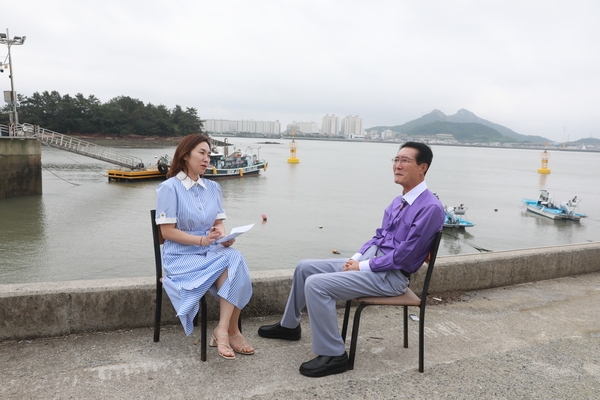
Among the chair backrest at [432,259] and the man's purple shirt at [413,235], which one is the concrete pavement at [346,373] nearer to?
the chair backrest at [432,259]

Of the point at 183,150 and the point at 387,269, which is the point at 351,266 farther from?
the point at 183,150

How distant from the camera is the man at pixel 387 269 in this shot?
2.60m

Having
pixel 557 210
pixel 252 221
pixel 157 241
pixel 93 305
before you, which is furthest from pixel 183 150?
pixel 557 210

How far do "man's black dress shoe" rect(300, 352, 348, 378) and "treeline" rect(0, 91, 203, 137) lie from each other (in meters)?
76.5

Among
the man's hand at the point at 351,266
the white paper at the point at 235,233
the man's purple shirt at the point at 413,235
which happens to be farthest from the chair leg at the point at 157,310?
the man's purple shirt at the point at 413,235

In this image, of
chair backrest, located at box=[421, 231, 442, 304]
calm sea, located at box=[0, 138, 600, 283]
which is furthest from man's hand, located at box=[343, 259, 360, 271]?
calm sea, located at box=[0, 138, 600, 283]

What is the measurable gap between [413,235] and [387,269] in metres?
0.24

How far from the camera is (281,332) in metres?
2.98

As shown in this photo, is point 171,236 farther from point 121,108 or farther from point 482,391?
point 121,108

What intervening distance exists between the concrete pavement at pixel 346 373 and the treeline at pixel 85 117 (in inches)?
2990

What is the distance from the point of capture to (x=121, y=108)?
3285 inches

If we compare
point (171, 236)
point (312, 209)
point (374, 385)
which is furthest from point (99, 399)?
point (312, 209)

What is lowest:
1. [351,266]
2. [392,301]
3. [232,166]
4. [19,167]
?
[232,166]

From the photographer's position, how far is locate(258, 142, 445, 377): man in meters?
2.60
